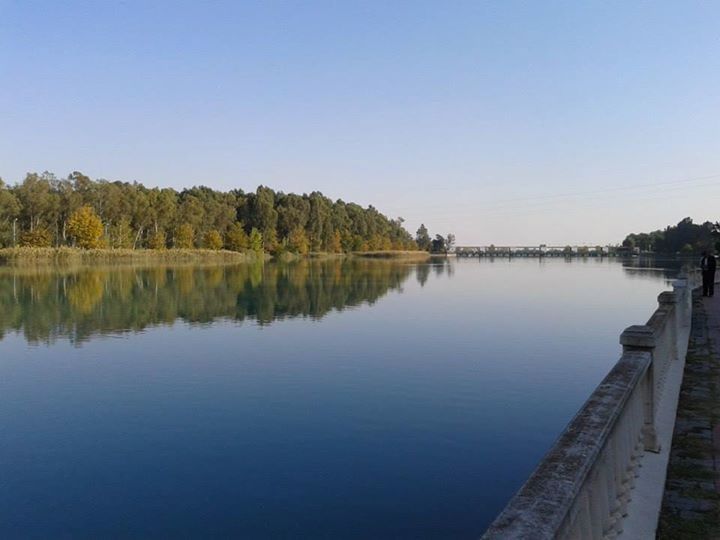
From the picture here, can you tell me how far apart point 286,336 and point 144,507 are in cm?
1336

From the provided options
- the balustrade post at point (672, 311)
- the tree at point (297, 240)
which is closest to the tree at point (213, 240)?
the tree at point (297, 240)

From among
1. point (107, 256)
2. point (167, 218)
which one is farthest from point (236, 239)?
point (107, 256)

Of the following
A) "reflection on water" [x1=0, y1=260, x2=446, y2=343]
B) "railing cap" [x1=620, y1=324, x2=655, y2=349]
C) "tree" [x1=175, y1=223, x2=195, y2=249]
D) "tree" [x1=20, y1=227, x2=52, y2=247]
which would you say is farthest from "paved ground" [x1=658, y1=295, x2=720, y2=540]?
"tree" [x1=175, y1=223, x2=195, y2=249]

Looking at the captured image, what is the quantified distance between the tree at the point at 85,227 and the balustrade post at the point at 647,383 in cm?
8269

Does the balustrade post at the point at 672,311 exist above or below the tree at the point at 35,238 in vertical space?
below

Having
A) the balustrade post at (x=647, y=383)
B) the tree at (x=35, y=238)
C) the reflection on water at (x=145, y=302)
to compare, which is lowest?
the reflection on water at (x=145, y=302)

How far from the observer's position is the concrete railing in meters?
2.51

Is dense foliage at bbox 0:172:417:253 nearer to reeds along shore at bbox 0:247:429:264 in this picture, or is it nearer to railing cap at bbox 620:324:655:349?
reeds along shore at bbox 0:247:429:264

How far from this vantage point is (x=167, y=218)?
317 ft

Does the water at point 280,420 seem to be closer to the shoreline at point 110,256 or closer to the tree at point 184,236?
the shoreline at point 110,256

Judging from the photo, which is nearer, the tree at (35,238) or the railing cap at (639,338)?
the railing cap at (639,338)

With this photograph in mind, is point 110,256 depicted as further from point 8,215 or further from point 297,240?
point 297,240

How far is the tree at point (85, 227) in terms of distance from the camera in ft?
257

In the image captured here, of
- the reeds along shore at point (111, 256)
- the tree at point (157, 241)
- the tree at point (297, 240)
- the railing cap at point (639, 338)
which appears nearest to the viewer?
the railing cap at point (639, 338)
